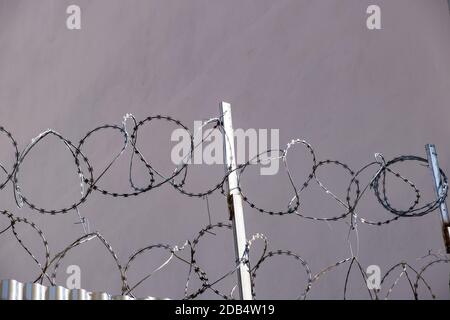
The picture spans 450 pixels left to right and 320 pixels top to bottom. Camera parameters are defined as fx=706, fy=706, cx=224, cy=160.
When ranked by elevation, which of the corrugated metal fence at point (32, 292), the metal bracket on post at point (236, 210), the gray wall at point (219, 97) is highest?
the gray wall at point (219, 97)

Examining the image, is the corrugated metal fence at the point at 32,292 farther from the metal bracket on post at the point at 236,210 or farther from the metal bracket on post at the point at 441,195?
the metal bracket on post at the point at 441,195

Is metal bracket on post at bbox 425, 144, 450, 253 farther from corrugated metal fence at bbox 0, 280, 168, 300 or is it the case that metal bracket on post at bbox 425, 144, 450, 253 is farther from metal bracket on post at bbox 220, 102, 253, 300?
corrugated metal fence at bbox 0, 280, 168, 300

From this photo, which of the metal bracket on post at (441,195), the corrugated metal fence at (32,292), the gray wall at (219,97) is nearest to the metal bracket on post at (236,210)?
the corrugated metal fence at (32,292)

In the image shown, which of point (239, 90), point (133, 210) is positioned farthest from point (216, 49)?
point (133, 210)

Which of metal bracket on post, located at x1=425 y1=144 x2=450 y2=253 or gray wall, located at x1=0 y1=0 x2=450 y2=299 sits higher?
gray wall, located at x1=0 y1=0 x2=450 y2=299

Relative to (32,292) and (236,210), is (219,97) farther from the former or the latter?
(32,292)

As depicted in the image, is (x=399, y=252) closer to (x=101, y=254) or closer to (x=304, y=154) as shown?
(x=304, y=154)

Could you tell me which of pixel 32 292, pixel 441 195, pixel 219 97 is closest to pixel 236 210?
pixel 441 195

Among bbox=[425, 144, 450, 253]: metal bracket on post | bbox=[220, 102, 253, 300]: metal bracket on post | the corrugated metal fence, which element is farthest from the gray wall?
the corrugated metal fence

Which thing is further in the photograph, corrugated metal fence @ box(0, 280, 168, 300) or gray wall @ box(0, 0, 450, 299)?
gray wall @ box(0, 0, 450, 299)
